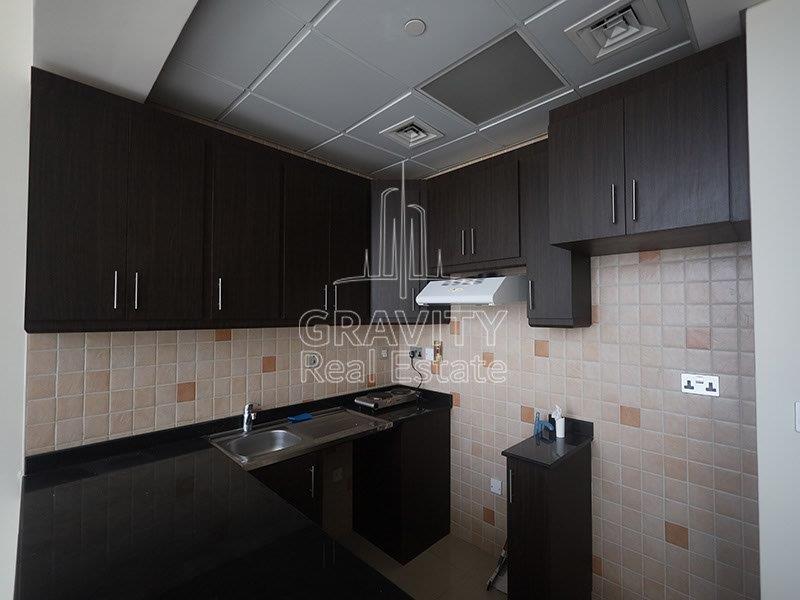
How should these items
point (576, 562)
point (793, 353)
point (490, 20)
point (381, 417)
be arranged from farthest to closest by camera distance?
point (381, 417) → point (576, 562) → point (490, 20) → point (793, 353)

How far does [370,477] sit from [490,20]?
2455 mm

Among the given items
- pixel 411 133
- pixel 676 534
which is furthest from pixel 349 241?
pixel 676 534

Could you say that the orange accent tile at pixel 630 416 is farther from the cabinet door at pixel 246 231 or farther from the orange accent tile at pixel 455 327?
the cabinet door at pixel 246 231

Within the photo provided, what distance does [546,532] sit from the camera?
162 centimetres

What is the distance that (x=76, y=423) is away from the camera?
5.24 ft

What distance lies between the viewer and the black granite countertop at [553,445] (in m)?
1.71

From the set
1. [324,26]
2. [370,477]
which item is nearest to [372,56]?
[324,26]

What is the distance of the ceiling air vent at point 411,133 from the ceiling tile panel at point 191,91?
777mm

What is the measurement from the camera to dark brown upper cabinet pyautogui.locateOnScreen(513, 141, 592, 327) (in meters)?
1.84

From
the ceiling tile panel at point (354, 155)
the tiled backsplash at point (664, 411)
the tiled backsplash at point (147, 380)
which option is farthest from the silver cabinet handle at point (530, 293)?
the tiled backsplash at point (147, 380)

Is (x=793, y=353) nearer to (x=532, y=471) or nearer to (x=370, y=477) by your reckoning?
(x=532, y=471)

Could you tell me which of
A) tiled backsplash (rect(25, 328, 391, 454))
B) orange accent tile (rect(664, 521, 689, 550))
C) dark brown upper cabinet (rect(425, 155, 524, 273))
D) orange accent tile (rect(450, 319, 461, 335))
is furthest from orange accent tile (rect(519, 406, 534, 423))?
tiled backsplash (rect(25, 328, 391, 454))

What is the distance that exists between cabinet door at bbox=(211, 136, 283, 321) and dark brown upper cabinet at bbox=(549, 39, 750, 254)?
53.2 inches

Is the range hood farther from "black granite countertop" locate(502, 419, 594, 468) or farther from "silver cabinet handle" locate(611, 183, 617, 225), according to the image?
"black granite countertop" locate(502, 419, 594, 468)
